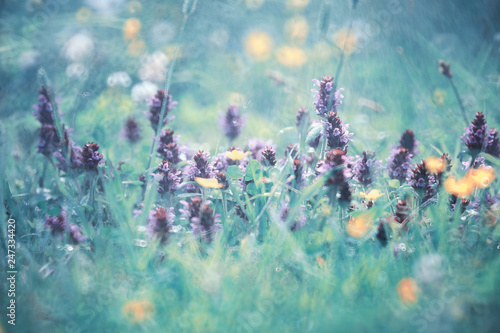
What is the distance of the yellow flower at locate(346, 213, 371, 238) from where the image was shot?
1603 mm

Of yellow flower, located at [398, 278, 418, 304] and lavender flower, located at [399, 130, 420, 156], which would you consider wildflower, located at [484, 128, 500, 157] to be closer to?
lavender flower, located at [399, 130, 420, 156]

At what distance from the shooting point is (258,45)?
14.4ft

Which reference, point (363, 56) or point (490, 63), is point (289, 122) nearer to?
point (363, 56)

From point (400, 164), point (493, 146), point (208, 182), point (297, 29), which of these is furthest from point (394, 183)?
point (297, 29)

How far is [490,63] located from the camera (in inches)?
147

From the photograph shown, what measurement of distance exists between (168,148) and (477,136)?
4.61 ft

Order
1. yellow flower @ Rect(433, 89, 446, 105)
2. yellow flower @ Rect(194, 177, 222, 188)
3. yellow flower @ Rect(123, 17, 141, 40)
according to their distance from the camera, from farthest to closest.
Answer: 1. yellow flower @ Rect(123, 17, 141, 40)
2. yellow flower @ Rect(433, 89, 446, 105)
3. yellow flower @ Rect(194, 177, 222, 188)

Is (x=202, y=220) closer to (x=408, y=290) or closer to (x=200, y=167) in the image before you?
(x=200, y=167)

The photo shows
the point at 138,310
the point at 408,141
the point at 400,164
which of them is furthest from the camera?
the point at 408,141

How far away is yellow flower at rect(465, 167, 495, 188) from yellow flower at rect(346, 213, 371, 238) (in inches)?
18.7

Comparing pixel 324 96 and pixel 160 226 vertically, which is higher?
pixel 324 96

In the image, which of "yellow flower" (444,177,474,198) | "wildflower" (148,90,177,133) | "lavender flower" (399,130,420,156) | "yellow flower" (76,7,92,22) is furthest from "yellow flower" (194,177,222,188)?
"yellow flower" (76,7,92,22)

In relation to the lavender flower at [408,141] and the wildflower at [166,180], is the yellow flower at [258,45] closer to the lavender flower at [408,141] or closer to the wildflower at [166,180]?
the lavender flower at [408,141]

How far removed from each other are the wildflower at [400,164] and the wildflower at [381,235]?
424mm
